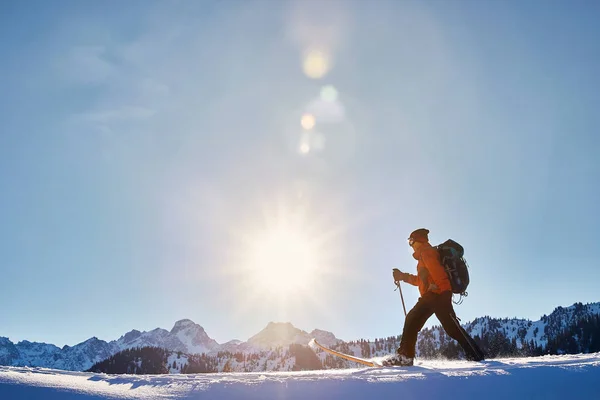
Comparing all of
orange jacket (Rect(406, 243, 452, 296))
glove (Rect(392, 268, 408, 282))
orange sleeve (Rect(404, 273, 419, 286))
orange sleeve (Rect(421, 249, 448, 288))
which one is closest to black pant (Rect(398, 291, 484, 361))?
orange jacket (Rect(406, 243, 452, 296))

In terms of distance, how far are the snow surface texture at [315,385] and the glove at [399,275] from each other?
4401 mm

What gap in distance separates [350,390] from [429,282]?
436 centimetres

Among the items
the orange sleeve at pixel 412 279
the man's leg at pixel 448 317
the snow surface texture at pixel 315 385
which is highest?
the orange sleeve at pixel 412 279

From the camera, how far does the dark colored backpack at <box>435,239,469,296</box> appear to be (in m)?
7.04

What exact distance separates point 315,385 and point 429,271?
14.5ft

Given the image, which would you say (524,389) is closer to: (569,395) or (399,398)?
(569,395)

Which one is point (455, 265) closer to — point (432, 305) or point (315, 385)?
point (432, 305)

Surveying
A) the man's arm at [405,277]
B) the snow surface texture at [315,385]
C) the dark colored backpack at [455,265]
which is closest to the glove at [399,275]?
the man's arm at [405,277]

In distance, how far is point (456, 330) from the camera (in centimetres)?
654

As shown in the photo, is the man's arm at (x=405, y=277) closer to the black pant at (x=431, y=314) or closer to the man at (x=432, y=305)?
the man at (x=432, y=305)

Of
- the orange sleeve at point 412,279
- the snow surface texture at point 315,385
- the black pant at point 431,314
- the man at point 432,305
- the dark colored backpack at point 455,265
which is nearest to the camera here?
the snow surface texture at point 315,385

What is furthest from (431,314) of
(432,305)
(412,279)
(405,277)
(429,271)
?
(405,277)

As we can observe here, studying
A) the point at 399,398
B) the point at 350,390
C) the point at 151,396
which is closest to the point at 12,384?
the point at 151,396

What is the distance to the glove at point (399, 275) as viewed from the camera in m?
7.89
